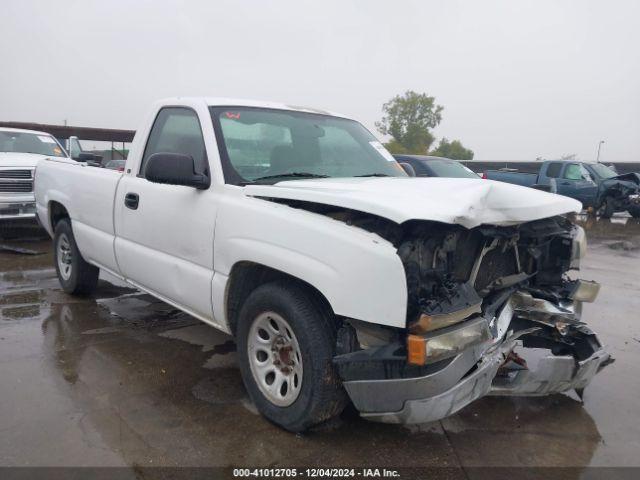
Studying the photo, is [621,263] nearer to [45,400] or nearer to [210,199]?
[210,199]

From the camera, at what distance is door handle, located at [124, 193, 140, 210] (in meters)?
4.01

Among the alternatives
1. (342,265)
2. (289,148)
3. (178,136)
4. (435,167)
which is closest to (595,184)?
(435,167)

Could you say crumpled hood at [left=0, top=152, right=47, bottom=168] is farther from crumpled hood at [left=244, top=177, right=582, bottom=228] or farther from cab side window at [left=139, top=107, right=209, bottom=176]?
crumpled hood at [left=244, top=177, right=582, bottom=228]

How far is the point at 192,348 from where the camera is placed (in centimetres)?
423

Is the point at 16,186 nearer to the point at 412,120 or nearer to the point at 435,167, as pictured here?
the point at 435,167

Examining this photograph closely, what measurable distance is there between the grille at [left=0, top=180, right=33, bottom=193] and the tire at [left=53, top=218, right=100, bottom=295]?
13.3ft

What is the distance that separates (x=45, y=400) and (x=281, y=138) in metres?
2.34

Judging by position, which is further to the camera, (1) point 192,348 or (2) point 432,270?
(1) point 192,348

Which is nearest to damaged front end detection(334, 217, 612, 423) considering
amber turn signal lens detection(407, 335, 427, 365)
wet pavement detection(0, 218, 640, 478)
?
amber turn signal lens detection(407, 335, 427, 365)

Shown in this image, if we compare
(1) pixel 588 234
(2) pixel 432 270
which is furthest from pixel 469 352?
(1) pixel 588 234

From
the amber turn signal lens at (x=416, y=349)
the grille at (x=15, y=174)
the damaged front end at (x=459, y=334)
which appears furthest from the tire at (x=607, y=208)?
the amber turn signal lens at (x=416, y=349)

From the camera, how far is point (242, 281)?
126 inches

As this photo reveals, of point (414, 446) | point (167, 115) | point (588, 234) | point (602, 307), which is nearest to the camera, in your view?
point (414, 446)

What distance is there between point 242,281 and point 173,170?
0.81 metres
